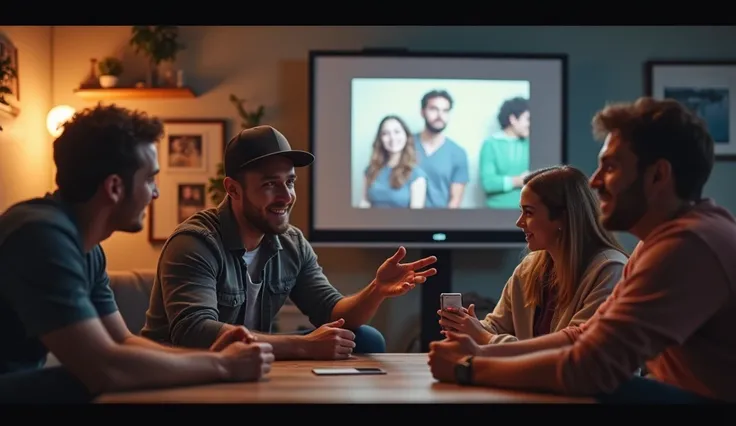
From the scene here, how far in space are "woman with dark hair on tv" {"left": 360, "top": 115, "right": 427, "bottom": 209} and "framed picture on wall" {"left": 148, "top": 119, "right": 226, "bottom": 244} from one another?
871mm

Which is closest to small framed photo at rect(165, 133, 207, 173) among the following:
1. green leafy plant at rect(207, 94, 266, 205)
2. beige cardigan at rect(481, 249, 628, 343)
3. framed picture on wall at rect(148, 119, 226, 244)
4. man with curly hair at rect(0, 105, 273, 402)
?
framed picture on wall at rect(148, 119, 226, 244)

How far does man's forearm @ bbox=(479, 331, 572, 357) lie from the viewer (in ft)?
5.35

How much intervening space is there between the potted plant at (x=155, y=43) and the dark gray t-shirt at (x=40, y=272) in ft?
10.4

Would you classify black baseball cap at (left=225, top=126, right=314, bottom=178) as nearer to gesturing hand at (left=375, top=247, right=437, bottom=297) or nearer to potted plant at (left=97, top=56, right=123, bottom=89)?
gesturing hand at (left=375, top=247, right=437, bottom=297)

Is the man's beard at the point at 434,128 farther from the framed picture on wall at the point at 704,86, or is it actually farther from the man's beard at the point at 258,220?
the man's beard at the point at 258,220

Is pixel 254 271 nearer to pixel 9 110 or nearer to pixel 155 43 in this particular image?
pixel 9 110

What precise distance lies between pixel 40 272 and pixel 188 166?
3.29 meters

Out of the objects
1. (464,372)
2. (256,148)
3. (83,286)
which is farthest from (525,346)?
(256,148)

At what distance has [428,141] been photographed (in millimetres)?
4383

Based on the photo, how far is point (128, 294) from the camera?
12.9 feet
